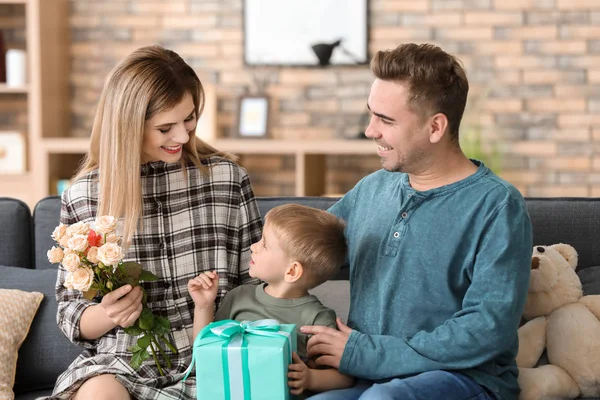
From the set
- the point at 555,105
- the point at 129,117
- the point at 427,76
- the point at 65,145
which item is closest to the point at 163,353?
the point at 129,117

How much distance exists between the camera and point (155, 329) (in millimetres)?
2105

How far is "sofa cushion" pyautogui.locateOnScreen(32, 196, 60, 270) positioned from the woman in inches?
13.8

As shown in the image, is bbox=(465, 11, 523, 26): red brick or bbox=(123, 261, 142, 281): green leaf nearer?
bbox=(123, 261, 142, 281): green leaf

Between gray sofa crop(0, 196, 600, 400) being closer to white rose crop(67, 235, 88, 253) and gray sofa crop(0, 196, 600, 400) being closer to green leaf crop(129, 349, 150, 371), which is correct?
green leaf crop(129, 349, 150, 371)

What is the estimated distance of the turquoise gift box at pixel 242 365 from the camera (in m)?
1.84

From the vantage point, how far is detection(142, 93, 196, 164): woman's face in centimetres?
220

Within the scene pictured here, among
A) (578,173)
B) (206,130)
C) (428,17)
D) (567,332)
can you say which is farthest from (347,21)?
(567,332)

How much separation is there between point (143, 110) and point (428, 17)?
313 cm

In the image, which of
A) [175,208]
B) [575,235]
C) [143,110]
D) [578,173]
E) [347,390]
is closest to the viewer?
[347,390]

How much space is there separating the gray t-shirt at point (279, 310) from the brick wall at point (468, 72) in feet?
9.64

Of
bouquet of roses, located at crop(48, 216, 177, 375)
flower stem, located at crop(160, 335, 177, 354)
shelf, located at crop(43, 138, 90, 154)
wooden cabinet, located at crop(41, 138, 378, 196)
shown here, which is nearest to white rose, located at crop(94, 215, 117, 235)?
bouquet of roses, located at crop(48, 216, 177, 375)

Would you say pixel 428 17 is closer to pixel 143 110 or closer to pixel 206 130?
pixel 206 130

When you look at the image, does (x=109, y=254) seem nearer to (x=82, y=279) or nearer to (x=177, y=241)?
(x=82, y=279)

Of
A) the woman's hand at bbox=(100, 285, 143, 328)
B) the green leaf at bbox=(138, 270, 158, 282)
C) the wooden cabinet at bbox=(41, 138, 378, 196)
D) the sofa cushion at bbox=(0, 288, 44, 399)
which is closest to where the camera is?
the woman's hand at bbox=(100, 285, 143, 328)
